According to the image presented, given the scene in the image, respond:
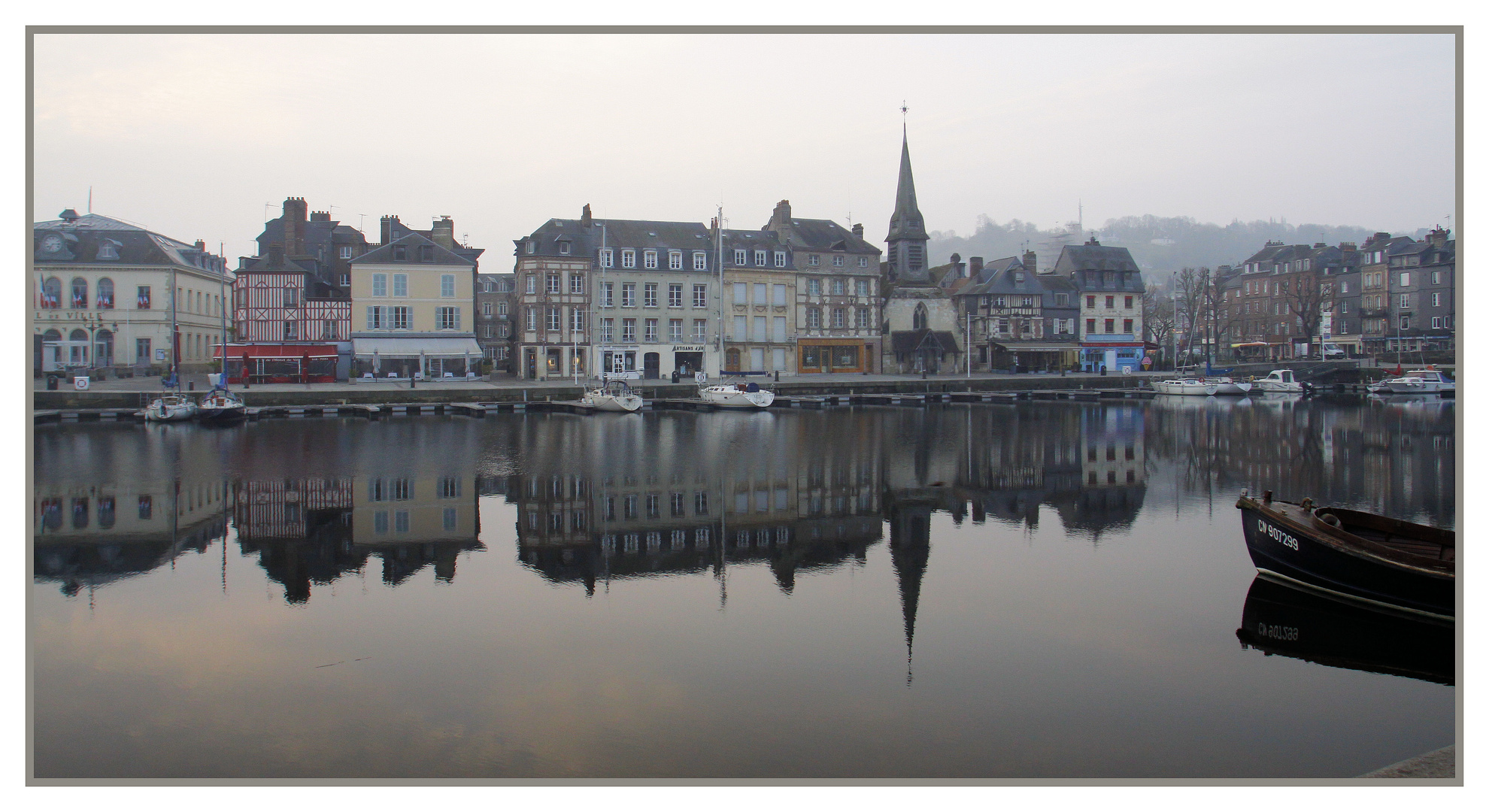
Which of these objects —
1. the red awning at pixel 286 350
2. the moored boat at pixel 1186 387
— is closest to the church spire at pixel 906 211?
the moored boat at pixel 1186 387

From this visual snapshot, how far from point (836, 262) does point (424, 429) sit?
29.4 metres

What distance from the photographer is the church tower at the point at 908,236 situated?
2282 inches

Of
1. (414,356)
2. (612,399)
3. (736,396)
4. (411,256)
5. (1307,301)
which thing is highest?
(411,256)

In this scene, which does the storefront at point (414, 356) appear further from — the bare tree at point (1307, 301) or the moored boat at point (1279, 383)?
the bare tree at point (1307, 301)

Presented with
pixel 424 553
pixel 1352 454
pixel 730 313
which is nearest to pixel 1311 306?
pixel 730 313

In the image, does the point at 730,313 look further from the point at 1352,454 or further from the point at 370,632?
the point at 370,632

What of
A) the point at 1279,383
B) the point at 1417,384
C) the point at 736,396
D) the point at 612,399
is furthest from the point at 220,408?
the point at 1417,384

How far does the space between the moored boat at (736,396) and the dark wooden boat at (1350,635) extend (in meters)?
30.5

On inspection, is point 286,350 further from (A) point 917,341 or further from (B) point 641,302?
(A) point 917,341

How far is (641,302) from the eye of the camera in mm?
52125

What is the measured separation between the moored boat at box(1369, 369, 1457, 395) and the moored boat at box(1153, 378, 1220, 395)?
8.01m

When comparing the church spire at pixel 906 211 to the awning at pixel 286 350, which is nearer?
the awning at pixel 286 350

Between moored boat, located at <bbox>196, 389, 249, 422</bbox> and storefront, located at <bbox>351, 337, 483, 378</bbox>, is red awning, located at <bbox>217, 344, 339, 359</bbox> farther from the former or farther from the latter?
moored boat, located at <bbox>196, 389, 249, 422</bbox>

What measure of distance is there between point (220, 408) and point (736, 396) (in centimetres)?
1954
